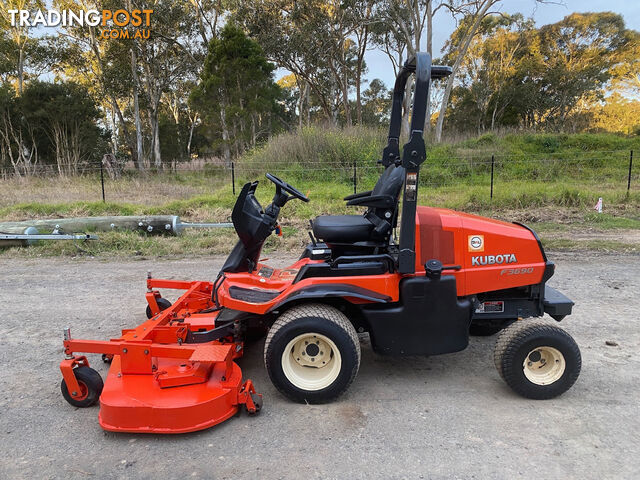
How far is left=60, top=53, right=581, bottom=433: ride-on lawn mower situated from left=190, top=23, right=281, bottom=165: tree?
2042cm

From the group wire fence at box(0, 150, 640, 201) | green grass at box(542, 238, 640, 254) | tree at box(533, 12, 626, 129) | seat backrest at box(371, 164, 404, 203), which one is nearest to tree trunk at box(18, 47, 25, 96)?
wire fence at box(0, 150, 640, 201)

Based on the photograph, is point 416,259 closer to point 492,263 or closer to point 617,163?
point 492,263

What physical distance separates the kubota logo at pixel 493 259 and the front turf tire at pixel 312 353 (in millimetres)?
992

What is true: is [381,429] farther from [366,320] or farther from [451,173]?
[451,173]

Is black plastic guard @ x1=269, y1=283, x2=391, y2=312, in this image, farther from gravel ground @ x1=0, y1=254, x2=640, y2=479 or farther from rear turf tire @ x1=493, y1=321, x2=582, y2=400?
rear turf tire @ x1=493, y1=321, x2=582, y2=400

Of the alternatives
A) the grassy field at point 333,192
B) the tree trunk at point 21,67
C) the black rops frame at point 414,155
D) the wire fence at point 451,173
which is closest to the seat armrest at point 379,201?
the black rops frame at point 414,155

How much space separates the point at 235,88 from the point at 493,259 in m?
23.3

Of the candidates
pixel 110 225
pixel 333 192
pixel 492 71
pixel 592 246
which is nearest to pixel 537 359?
pixel 592 246

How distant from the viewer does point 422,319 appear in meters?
3.07

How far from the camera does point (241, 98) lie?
79.5 ft

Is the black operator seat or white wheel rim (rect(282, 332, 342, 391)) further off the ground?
the black operator seat

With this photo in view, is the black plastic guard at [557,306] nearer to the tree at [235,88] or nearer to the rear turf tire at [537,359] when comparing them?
the rear turf tire at [537,359]

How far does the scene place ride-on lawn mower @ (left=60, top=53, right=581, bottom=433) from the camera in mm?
2879

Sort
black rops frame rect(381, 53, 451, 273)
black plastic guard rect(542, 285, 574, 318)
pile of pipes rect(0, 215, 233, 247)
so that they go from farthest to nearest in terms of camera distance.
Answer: pile of pipes rect(0, 215, 233, 247)
black plastic guard rect(542, 285, 574, 318)
black rops frame rect(381, 53, 451, 273)
